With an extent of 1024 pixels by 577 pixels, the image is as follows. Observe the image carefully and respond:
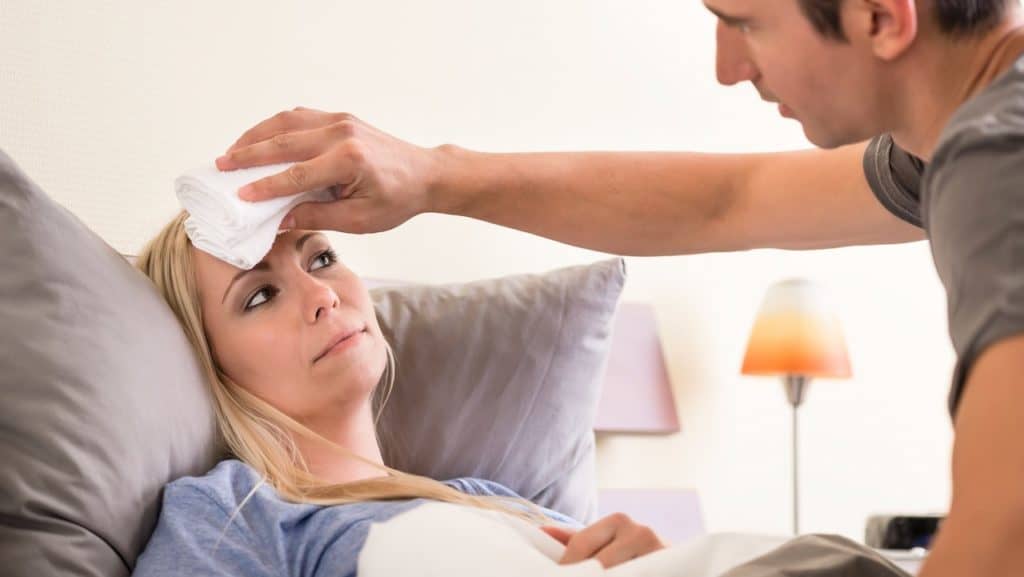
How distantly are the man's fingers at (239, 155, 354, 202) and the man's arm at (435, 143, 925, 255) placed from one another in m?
0.21

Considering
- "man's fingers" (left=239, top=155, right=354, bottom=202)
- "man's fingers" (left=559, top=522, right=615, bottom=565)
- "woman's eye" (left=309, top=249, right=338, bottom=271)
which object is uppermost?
"man's fingers" (left=239, top=155, right=354, bottom=202)

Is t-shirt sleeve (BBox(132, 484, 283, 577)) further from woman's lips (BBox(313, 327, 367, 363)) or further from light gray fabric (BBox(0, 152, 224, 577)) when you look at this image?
woman's lips (BBox(313, 327, 367, 363))

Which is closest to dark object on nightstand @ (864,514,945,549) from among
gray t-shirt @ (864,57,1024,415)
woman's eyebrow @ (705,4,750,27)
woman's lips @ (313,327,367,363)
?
woman's lips @ (313,327,367,363)

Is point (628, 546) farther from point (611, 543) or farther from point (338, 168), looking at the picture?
point (338, 168)

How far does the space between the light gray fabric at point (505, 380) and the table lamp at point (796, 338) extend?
1004 mm

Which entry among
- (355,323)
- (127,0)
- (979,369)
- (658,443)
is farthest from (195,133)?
(979,369)

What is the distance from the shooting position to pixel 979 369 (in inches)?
27.1

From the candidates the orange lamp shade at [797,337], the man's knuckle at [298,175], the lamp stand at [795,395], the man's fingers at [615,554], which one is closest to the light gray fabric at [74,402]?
the man's knuckle at [298,175]

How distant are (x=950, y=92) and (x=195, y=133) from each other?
1619mm

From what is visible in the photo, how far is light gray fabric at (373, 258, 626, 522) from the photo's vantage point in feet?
6.28

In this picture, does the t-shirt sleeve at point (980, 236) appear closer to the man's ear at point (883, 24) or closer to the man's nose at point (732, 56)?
the man's ear at point (883, 24)

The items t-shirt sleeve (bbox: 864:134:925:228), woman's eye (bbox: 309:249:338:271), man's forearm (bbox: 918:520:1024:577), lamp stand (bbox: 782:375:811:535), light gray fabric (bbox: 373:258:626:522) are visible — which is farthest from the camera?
lamp stand (bbox: 782:375:811:535)

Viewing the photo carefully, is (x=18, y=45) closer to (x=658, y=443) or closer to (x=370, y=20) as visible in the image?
(x=370, y=20)

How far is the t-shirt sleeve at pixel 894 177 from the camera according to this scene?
1402 millimetres
